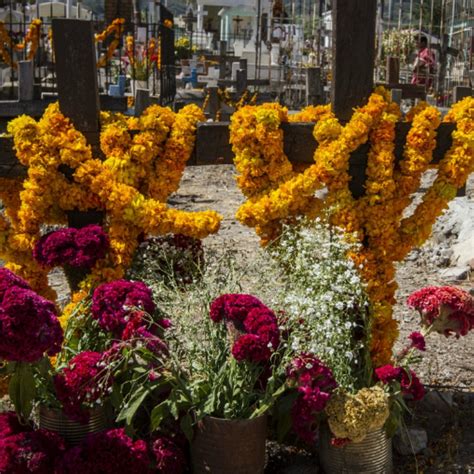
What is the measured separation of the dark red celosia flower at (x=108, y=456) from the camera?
122 inches

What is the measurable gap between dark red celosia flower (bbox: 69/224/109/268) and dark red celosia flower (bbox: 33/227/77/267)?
28mm

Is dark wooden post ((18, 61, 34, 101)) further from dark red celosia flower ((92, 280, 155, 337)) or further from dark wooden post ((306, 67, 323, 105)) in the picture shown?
dark red celosia flower ((92, 280, 155, 337))

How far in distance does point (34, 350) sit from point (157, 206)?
1.36 m

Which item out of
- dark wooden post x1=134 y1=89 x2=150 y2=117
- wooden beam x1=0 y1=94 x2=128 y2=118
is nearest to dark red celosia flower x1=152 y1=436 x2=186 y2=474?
wooden beam x1=0 y1=94 x2=128 y2=118

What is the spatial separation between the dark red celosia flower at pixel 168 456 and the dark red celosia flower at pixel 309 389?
0.50 metres

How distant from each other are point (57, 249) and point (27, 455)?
110 centimetres

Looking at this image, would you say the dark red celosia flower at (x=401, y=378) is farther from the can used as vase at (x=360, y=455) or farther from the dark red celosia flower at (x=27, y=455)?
the dark red celosia flower at (x=27, y=455)

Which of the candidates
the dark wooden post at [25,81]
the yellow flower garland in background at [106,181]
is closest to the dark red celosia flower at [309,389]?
the yellow flower garland in background at [106,181]

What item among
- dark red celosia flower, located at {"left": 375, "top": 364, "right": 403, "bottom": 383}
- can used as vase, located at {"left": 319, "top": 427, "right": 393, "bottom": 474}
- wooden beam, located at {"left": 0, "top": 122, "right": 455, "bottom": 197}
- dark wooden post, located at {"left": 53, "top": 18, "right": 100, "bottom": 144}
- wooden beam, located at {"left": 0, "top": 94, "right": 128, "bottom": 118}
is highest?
dark wooden post, located at {"left": 53, "top": 18, "right": 100, "bottom": 144}

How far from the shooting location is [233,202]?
10703mm

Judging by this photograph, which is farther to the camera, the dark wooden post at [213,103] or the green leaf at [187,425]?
the dark wooden post at [213,103]

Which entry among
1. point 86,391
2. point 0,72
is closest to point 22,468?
point 86,391

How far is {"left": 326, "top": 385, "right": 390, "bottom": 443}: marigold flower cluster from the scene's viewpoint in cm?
330

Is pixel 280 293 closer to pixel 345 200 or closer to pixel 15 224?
pixel 345 200
